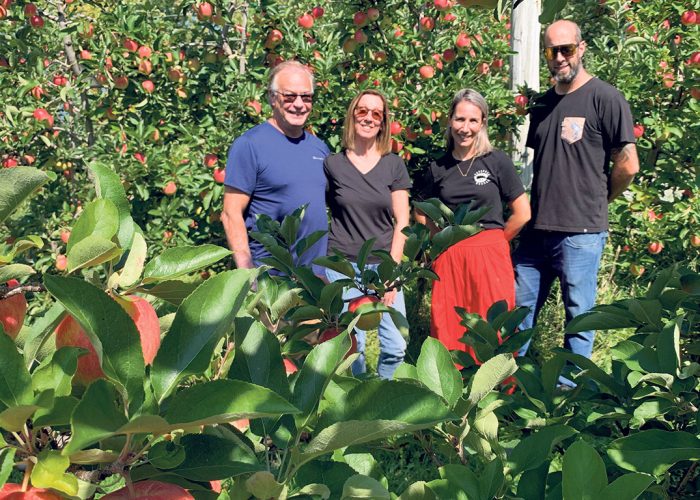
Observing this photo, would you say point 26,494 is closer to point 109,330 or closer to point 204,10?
point 109,330

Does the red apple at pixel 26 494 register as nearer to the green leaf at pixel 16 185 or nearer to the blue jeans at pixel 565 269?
the green leaf at pixel 16 185

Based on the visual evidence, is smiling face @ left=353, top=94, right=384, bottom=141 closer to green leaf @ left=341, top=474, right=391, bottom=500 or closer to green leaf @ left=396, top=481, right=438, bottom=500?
green leaf @ left=396, top=481, right=438, bottom=500

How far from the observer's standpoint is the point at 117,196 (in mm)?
727

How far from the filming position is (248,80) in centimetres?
382

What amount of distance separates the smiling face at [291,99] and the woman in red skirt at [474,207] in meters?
0.69

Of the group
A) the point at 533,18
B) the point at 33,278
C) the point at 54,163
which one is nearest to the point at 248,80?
the point at 54,163

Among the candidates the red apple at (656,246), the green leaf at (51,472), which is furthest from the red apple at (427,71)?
the green leaf at (51,472)

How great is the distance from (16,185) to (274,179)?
219 cm

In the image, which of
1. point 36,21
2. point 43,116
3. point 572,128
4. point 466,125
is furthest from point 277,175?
point 36,21

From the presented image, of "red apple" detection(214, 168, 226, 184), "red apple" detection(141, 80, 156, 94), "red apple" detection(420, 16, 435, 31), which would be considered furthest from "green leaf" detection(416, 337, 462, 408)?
"red apple" detection(420, 16, 435, 31)

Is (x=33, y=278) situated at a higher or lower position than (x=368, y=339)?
higher

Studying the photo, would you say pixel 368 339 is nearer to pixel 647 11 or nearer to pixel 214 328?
pixel 647 11

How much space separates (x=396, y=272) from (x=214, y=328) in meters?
0.66

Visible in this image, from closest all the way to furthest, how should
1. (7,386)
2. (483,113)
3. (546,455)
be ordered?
(7,386), (546,455), (483,113)
